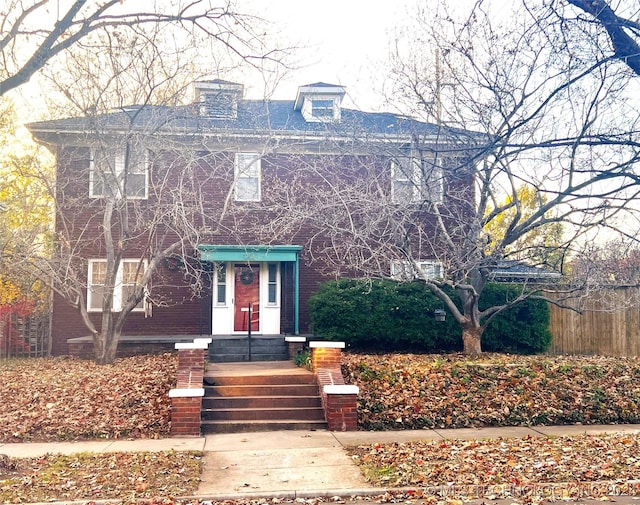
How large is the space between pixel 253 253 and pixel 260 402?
689 cm

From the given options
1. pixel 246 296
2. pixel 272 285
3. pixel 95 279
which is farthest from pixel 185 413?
pixel 95 279

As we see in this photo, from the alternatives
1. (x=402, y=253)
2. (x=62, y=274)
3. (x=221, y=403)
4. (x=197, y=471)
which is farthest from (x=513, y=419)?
(x=62, y=274)

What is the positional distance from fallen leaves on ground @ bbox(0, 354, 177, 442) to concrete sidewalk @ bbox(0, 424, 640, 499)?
0.38 meters

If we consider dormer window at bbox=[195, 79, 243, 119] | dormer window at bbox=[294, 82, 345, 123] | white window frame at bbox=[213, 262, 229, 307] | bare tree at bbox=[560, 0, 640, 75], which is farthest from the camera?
dormer window at bbox=[294, 82, 345, 123]

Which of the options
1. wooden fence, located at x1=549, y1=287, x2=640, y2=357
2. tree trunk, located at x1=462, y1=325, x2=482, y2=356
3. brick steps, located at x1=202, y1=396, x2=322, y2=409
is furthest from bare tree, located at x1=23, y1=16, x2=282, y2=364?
wooden fence, located at x1=549, y1=287, x2=640, y2=357

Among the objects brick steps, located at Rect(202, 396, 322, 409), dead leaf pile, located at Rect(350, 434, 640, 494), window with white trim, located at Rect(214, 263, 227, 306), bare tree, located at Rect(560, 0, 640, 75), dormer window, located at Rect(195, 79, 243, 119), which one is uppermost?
dormer window, located at Rect(195, 79, 243, 119)

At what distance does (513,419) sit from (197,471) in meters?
5.65

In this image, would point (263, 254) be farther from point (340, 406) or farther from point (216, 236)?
point (340, 406)

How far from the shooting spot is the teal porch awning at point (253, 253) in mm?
16453

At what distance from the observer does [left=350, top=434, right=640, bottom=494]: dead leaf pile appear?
22.3 ft

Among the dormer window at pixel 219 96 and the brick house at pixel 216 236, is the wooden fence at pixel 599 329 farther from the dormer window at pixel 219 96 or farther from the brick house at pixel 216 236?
the dormer window at pixel 219 96

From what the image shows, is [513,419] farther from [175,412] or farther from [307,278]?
[307,278]

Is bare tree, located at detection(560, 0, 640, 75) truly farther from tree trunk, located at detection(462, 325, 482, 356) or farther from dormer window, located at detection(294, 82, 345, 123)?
dormer window, located at detection(294, 82, 345, 123)

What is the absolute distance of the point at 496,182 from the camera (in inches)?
534
